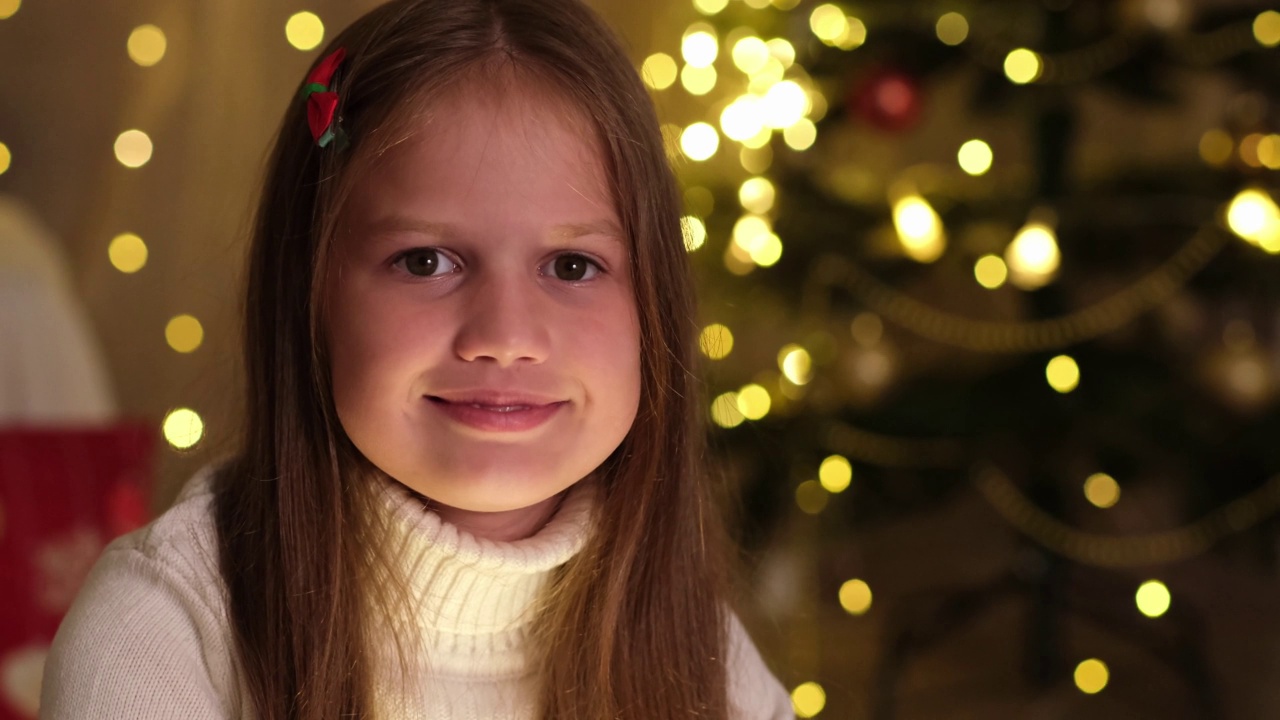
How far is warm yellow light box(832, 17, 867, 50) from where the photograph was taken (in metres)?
1.87

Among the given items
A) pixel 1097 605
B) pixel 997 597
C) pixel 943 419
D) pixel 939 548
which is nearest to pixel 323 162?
pixel 943 419

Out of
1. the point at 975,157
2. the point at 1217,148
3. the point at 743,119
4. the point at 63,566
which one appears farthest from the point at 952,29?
the point at 63,566

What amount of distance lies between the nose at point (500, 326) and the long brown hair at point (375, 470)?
11cm

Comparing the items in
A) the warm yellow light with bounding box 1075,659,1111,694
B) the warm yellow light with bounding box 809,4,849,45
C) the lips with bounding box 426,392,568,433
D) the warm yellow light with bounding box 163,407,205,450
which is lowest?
the warm yellow light with bounding box 1075,659,1111,694

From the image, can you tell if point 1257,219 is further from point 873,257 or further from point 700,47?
point 700,47

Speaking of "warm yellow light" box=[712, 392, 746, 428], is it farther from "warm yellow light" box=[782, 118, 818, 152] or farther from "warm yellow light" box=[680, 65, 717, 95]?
"warm yellow light" box=[680, 65, 717, 95]

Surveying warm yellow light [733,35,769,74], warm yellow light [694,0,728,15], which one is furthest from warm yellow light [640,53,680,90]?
warm yellow light [733,35,769,74]

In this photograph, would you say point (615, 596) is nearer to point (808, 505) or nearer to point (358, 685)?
point (358, 685)

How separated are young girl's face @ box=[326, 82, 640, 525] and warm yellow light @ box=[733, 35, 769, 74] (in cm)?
117

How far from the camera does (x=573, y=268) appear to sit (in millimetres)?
795

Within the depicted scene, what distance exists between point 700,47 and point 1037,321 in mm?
689

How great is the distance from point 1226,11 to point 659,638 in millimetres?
1452

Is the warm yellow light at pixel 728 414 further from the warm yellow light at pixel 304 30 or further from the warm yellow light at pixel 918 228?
the warm yellow light at pixel 304 30

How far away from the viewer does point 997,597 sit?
7.06ft
